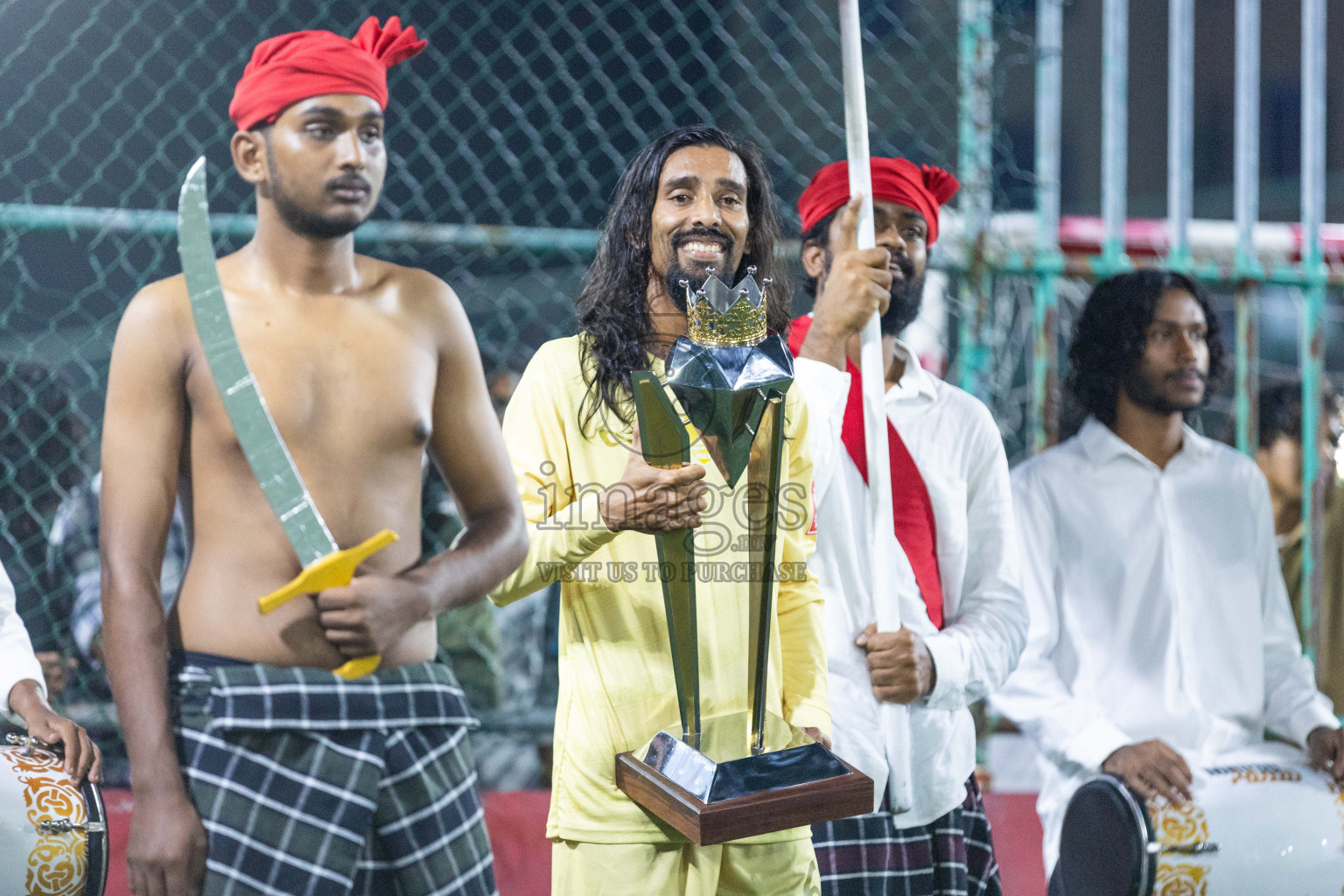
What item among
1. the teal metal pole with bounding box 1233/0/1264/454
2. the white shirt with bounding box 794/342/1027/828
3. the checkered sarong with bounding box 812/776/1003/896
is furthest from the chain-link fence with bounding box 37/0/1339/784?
the checkered sarong with bounding box 812/776/1003/896

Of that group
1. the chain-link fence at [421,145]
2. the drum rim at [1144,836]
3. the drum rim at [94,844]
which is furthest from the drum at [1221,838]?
the drum rim at [94,844]

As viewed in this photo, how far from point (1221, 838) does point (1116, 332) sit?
3.20ft

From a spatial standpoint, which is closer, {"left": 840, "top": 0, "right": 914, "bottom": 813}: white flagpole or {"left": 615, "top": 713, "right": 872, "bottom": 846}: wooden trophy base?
{"left": 615, "top": 713, "right": 872, "bottom": 846}: wooden trophy base

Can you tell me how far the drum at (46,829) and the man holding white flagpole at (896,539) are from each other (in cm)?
100

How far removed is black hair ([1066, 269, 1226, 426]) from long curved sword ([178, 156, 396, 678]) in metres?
1.60

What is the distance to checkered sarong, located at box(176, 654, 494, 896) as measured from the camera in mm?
1529

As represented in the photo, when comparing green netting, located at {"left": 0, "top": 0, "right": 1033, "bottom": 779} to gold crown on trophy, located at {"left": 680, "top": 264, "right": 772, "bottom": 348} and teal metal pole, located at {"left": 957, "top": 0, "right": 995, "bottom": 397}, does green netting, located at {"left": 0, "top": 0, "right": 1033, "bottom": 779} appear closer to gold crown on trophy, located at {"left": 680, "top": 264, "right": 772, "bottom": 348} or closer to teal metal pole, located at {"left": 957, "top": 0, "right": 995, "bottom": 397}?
teal metal pole, located at {"left": 957, "top": 0, "right": 995, "bottom": 397}

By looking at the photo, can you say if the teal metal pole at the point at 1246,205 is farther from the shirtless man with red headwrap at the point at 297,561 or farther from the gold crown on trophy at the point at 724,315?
the shirtless man with red headwrap at the point at 297,561

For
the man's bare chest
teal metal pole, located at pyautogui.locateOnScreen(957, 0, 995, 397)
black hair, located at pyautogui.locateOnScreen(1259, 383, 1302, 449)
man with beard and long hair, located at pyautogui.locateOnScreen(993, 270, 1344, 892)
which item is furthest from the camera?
black hair, located at pyautogui.locateOnScreen(1259, 383, 1302, 449)

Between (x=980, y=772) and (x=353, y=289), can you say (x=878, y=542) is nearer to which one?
(x=353, y=289)

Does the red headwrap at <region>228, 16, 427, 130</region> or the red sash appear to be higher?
the red headwrap at <region>228, 16, 427, 130</region>

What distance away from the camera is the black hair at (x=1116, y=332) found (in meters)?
2.53

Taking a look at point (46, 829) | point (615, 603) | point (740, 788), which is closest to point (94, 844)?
point (46, 829)

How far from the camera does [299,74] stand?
1.59 metres
